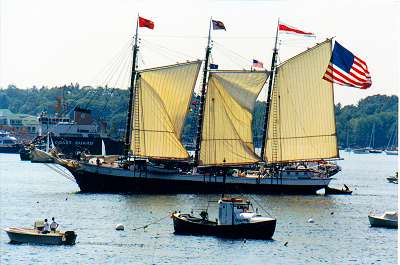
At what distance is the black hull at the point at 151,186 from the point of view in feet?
393

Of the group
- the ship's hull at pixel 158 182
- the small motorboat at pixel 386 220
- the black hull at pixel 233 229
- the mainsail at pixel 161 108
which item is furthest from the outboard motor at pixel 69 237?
the ship's hull at pixel 158 182

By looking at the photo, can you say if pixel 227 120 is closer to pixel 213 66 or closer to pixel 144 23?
pixel 213 66

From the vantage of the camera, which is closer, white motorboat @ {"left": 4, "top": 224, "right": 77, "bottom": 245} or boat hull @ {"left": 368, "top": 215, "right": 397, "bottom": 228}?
white motorboat @ {"left": 4, "top": 224, "right": 77, "bottom": 245}

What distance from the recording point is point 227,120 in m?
119

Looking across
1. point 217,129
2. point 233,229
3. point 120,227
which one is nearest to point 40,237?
point 120,227

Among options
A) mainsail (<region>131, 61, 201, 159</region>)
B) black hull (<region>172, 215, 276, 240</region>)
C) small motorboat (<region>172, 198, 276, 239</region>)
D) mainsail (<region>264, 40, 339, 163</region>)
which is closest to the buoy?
black hull (<region>172, 215, 276, 240</region>)

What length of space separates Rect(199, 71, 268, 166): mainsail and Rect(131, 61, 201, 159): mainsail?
2380 millimetres

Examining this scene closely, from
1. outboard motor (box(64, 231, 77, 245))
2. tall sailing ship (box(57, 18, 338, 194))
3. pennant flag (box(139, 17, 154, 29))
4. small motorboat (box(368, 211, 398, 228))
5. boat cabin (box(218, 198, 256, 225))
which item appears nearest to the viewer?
outboard motor (box(64, 231, 77, 245))

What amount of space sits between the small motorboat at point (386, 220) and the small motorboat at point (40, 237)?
27.9 metres

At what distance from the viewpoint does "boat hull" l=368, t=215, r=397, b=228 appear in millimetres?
90875

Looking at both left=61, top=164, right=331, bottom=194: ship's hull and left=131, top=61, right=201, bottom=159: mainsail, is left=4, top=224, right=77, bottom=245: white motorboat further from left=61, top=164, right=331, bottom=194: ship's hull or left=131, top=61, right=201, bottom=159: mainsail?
left=61, top=164, right=331, bottom=194: ship's hull

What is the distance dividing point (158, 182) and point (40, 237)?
46.3 meters

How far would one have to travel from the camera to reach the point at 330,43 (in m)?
120

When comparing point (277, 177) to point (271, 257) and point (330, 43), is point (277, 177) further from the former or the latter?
point (271, 257)
